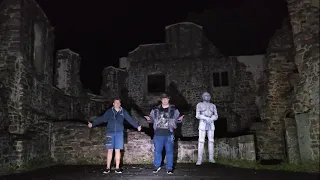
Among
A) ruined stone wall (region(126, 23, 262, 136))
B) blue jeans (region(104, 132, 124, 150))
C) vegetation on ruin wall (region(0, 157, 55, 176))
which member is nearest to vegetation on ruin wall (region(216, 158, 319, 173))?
blue jeans (region(104, 132, 124, 150))

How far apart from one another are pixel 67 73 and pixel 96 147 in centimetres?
1074

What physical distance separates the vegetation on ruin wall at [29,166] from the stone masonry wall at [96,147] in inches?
16.5

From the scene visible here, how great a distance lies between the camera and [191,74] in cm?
2159

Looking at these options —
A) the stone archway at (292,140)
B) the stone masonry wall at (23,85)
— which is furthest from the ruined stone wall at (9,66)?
the stone archway at (292,140)

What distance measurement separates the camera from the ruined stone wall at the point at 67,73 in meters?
19.5

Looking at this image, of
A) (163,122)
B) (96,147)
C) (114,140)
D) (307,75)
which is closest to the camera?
(163,122)

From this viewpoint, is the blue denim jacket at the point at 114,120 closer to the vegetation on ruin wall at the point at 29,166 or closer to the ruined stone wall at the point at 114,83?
the vegetation on ruin wall at the point at 29,166

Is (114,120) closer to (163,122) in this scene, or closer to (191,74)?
(163,122)

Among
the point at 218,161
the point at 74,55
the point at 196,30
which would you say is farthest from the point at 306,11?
the point at 74,55

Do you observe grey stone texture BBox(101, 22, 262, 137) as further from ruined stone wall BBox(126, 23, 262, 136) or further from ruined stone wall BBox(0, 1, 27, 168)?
ruined stone wall BBox(0, 1, 27, 168)

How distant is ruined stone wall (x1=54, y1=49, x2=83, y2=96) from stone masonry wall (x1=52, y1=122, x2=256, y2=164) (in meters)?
9.45

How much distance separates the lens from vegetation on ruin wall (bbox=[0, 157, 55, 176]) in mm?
7804

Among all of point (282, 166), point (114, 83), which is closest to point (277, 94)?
point (282, 166)

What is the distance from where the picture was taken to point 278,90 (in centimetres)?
1345
